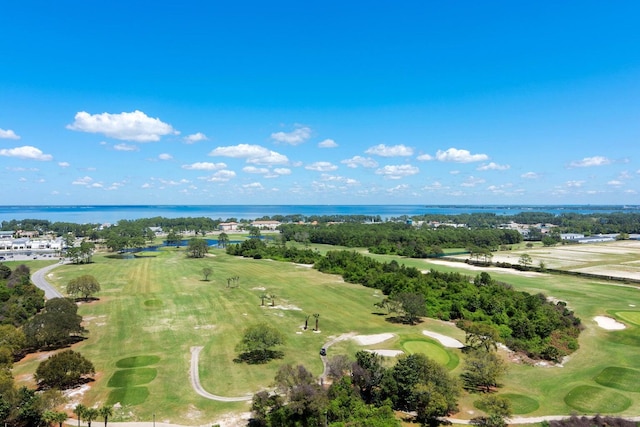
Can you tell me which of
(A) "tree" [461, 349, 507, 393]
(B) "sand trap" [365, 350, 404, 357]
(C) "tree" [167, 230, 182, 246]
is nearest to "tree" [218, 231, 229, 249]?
(C) "tree" [167, 230, 182, 246]

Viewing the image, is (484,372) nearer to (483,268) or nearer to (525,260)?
(483,268)

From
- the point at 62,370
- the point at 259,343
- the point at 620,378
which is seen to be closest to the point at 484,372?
the point at 620,378

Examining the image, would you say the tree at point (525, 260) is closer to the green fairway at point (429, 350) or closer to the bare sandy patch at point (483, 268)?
the bare sandy patch at point (483, 268)

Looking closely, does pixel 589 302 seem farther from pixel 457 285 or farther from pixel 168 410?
pixel 168 410

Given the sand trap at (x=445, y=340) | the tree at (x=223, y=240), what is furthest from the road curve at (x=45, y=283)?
the sand trap at (x=445, y=340)

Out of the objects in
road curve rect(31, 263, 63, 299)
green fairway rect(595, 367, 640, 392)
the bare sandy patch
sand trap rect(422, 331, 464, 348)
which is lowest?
green fairway rect(595, 367, 640, 392)

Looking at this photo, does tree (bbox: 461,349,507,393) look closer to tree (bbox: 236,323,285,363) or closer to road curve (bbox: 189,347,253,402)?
tree (bbox: 236,323,285,363)

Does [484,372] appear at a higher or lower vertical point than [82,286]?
lower
